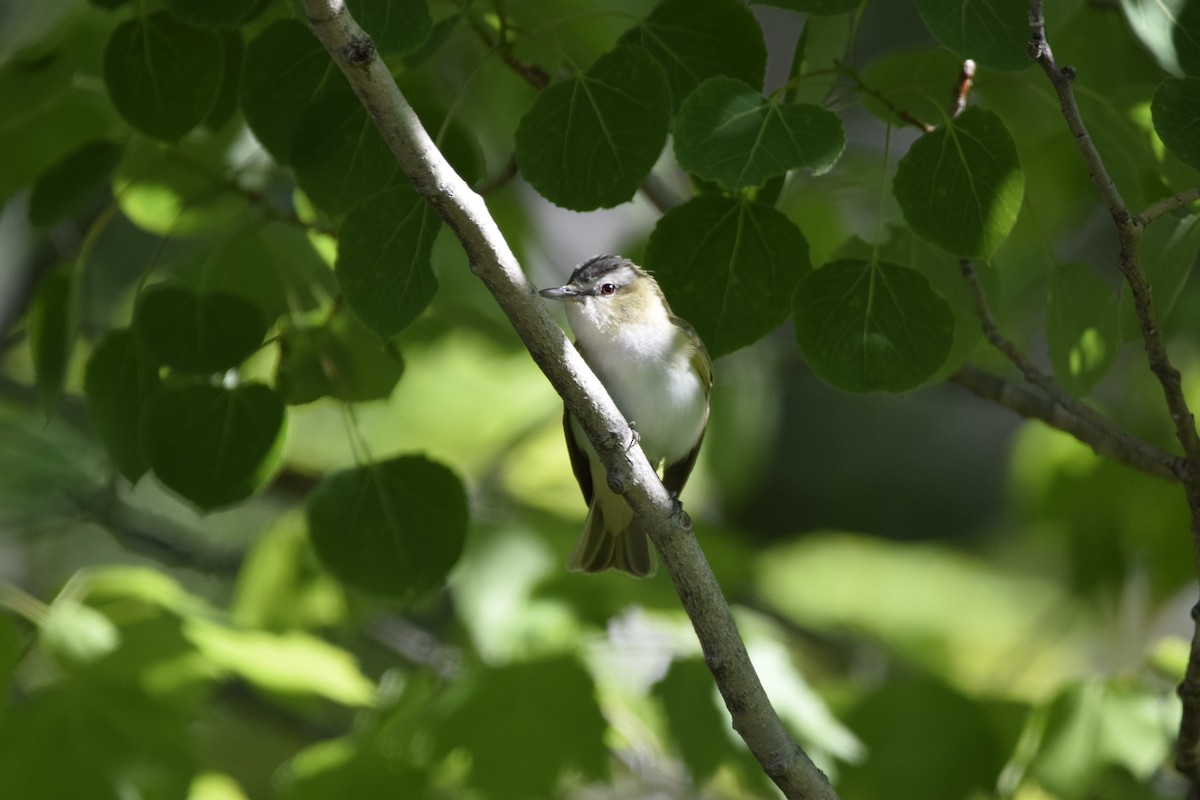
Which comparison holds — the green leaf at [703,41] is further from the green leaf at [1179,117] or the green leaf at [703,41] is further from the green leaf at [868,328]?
the green leaf at [1179,117]

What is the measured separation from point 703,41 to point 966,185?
520 mm

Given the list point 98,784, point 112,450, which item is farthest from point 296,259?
point 98,784

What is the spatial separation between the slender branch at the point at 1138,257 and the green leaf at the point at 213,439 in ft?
4.77

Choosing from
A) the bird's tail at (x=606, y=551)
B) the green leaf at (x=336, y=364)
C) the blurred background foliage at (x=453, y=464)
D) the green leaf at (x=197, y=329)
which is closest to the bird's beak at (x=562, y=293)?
the blurred background foliage at (x=453, y=464)

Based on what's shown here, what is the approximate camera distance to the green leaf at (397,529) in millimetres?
2510

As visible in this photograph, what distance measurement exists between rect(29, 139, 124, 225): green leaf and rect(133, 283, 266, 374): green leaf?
0.83 feet

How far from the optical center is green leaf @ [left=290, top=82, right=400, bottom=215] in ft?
7.34

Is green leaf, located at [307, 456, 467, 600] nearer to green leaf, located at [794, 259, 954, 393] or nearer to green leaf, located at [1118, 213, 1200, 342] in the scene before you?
green leaf, located at [794, 259, 954, 393]

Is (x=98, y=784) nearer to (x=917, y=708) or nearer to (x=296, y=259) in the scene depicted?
(x=296, y=259)

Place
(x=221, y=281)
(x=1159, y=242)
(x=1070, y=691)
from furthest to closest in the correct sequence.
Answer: (x=1070, y=691) < (x=221, y=281) < (x=1159, y=242)

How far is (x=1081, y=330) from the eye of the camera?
2.27 metres

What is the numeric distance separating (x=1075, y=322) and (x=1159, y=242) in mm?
195

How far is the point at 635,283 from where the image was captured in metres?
3.43

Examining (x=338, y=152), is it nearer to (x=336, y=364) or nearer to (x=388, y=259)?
(x=388, y=259)
